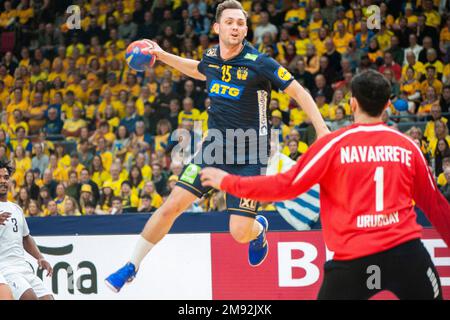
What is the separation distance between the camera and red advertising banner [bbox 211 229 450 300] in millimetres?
10227

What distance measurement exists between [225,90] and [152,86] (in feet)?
32.4

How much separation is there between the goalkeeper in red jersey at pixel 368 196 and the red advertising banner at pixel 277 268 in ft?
17.4

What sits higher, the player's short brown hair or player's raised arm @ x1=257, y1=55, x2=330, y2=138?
the player's short brown hair

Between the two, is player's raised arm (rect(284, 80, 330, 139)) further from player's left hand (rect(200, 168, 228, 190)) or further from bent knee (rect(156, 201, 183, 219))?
player's left hand (rect(200, 168, 228, 190))

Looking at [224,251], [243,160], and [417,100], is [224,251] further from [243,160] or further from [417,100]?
[417,100]

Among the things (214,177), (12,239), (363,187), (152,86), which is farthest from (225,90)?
(152,86)

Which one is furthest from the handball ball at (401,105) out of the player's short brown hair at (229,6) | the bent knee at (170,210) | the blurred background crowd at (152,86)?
the bent knee at (170,210)

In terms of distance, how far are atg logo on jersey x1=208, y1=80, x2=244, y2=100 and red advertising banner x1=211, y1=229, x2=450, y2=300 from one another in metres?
3.44

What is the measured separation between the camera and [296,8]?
673 inches

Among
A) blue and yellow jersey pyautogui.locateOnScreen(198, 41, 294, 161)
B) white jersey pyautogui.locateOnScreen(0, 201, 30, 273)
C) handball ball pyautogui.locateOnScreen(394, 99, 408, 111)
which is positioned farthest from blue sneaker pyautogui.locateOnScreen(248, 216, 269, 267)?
handball ball pyautogui.locateOnScreen(394, 99, 408, 111)

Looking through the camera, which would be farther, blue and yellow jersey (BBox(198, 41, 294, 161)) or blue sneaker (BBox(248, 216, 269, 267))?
blue sneaker (BBox(248, 216, 269, 267))

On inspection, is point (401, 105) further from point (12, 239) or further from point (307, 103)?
point (12, 239)

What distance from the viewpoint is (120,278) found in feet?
22.1

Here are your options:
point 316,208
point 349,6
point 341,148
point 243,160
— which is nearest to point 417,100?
point 349,6
